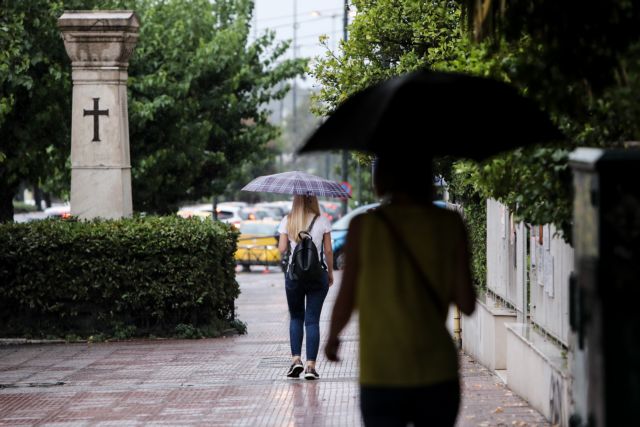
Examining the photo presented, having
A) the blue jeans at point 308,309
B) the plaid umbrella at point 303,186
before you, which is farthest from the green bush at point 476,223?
the blue jeans at point 308,309

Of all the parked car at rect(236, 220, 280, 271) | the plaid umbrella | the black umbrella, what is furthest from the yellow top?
the parked car at rect(236, 220, 280, 271)

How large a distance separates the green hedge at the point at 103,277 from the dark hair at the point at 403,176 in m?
11.2

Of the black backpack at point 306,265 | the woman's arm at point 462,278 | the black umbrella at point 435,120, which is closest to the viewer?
the woman's arm at point 462,278

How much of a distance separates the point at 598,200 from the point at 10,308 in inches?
481

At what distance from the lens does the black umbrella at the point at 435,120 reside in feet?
17.6

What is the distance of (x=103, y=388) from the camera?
463 inches

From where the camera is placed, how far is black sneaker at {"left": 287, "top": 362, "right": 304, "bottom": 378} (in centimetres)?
1190

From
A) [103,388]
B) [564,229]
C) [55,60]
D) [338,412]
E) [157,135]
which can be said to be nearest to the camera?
[564,229]

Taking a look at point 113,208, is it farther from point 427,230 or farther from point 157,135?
point 427,230

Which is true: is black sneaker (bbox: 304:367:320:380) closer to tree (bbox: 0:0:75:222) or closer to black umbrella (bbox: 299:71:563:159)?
black umbrella (bbox: 299:71:563:159)

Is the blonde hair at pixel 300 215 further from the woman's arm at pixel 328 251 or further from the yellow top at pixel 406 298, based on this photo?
the yellow top at pixel 406 298

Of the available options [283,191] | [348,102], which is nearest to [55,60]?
[283,191]

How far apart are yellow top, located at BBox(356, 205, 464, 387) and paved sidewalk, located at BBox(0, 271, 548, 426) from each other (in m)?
4.15

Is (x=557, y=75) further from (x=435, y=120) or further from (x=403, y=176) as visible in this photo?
(x=403, y=176)
